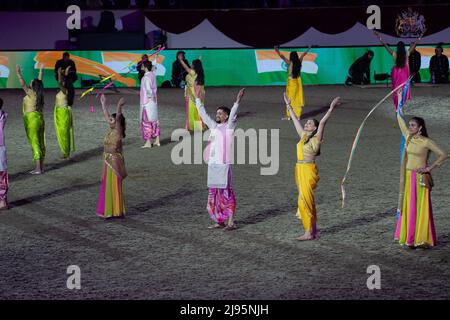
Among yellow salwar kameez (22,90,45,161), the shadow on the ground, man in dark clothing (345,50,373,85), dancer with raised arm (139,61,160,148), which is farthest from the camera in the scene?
man in dark clothing (345,50,373,85)

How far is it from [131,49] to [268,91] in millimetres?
5542

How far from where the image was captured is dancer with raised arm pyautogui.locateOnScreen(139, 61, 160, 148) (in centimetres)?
1652

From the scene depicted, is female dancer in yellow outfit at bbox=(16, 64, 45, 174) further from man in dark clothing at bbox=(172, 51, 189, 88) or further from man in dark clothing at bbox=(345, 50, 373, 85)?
man in dark clothing at bbox=(345, 50, 373, 85)

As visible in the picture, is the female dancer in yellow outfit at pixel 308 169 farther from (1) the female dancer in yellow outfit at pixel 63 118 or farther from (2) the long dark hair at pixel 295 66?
(2) the long dark hair at pixel 295 66

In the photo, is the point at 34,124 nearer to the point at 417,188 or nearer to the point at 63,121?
the point at 63,121

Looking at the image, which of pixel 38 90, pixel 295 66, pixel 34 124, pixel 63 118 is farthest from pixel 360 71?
pixel 38 90

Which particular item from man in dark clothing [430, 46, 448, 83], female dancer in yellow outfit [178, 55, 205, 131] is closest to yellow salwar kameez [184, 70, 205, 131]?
female dancer in yellow outfit [178, 55, 205, 131]

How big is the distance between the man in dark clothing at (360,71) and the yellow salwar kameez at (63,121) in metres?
15.8

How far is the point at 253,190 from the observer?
12680 mm

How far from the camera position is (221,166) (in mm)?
10039

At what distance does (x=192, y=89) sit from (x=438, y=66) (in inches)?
530

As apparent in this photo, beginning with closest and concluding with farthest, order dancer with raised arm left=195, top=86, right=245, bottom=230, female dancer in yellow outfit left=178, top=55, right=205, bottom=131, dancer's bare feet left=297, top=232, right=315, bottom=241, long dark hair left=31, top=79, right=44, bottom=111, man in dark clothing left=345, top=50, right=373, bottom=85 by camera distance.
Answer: dancer's bare feet left=297, top=232, right=315, bottom=241
dancer with raised arm left=195, top=86, right=245, bottom=230
long dark hair left=31, top=79, right=44, bottom=111
female dancer in yellow outfit left=178, top=55, right=205, bottom=131
man in dark clothing left=345, top=50, right=373, bottom=85

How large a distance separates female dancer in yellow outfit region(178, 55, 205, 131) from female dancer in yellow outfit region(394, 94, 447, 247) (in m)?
9.10

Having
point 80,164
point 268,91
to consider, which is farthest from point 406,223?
point 268,91
